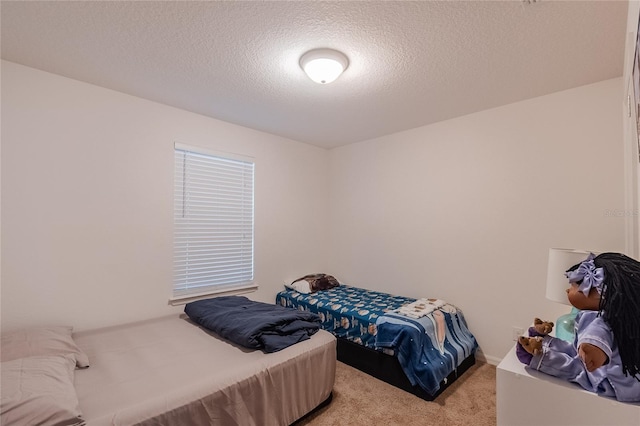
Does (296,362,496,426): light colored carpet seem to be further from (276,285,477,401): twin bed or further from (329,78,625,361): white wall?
(329,78,625,361): white wall

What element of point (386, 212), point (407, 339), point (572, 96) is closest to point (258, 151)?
point (386, 212)

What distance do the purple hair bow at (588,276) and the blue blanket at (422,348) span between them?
1.33 meters

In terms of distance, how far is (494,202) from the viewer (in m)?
2.73

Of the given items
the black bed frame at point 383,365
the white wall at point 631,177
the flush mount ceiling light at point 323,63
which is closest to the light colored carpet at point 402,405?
the black bed frame at point 383,365

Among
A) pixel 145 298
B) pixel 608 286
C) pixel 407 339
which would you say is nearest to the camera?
pixel 608 286

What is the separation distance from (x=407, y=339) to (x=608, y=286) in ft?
4.89

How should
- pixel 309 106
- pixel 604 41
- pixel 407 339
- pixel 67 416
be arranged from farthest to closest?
1. pixel 309 106
2. pixel 407 339
3. pixel 604 41
4. pixel 67 416

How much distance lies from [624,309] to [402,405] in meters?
1.64

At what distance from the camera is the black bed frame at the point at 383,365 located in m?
2.29

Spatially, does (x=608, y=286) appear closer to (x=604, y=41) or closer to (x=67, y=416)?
(x=604, y=41)

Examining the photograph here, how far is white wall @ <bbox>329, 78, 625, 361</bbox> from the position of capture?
226 cm

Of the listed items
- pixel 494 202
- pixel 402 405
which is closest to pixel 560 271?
pixel 494 202

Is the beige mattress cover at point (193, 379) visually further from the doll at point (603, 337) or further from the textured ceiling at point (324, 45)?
the textured ceiling at point (324, 45)

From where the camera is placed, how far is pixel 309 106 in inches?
108
